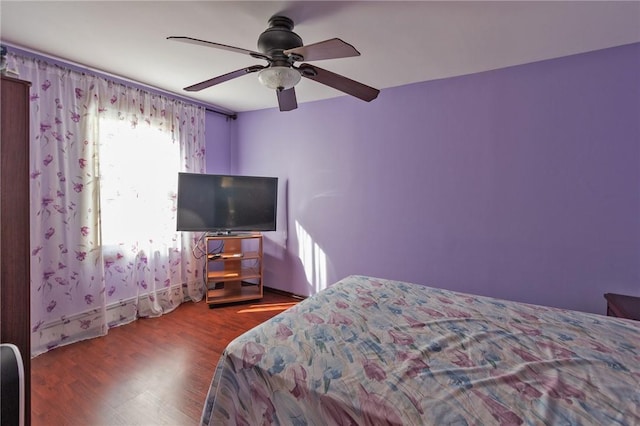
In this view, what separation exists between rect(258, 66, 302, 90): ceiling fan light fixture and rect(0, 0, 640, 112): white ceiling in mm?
358

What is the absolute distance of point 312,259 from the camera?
3.37m

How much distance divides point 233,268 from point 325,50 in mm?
2730

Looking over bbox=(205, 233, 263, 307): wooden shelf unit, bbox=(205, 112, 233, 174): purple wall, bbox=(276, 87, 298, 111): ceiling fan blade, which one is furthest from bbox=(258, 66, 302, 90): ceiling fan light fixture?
bbox=(205, 112, 233, 174): purple wall

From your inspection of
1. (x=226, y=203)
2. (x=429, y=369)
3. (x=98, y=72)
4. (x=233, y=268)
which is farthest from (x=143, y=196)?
(x=429, y=369)

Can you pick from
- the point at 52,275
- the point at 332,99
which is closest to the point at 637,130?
the point at 332,99

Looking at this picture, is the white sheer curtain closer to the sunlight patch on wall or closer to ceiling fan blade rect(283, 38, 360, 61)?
the sunlight patch on wall

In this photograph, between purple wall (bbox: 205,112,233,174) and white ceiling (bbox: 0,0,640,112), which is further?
purple wall (bbox: 205,112,233,174)

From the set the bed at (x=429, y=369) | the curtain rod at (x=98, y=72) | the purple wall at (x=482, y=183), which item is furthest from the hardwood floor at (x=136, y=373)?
the curtain rod at (x=98, y=72)

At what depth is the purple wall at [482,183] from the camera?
2.04 meters

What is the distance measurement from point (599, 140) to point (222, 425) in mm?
2871

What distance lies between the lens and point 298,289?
349cm

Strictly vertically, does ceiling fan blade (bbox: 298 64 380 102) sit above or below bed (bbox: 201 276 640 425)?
above

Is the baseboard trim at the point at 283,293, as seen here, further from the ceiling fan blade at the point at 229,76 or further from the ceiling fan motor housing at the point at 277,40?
the ceiling fan motor housing at the point at 277,40

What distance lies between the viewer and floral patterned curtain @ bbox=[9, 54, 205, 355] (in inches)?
88.0
